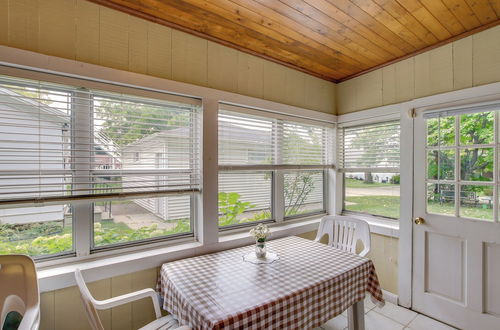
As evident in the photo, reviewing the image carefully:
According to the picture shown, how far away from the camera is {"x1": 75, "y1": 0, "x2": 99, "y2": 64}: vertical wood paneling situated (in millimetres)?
1573

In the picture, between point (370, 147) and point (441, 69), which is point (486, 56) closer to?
point (441, 69)

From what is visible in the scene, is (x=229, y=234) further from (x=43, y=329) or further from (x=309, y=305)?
(x=43, y=329)

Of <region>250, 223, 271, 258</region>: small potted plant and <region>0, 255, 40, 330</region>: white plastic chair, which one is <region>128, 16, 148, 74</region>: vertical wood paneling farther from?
<region>250, 223, 271, 258</region>: small potted plant

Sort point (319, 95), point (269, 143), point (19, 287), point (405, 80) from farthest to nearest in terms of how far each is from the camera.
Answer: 1. point (319, 95)
2. point (269, 143)
3. point (405, 80)
4. point (19, 287)

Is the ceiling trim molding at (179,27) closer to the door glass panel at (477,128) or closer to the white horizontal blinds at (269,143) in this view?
the white horizontal blinds at (269,143)

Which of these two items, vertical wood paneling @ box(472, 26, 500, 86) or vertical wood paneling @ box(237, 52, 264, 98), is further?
vertical wood paneling @ box(237, 52, 264, 98)

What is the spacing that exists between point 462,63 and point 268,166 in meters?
1.91

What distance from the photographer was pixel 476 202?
202 centimetres

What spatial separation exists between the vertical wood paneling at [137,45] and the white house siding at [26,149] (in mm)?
635

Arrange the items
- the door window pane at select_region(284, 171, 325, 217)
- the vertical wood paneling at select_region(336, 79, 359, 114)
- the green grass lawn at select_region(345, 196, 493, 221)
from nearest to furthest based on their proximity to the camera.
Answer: the green grass lawn at select_region(345, 196, 493, 221) < the door window pane at select_region(284, 171, 325, 217) < the vertical wood paneling at select_region(336, 79, 359, 114)

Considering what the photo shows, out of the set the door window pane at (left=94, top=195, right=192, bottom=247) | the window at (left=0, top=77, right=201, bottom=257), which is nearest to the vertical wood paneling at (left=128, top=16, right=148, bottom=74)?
the window at (left=0, top=77, right=201, bottom=257)

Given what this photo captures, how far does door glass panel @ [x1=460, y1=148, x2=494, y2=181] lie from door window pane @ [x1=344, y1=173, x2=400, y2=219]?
58 cm

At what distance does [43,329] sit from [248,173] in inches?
72.5

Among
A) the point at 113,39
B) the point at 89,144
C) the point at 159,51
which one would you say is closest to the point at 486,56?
the point at 159,51
